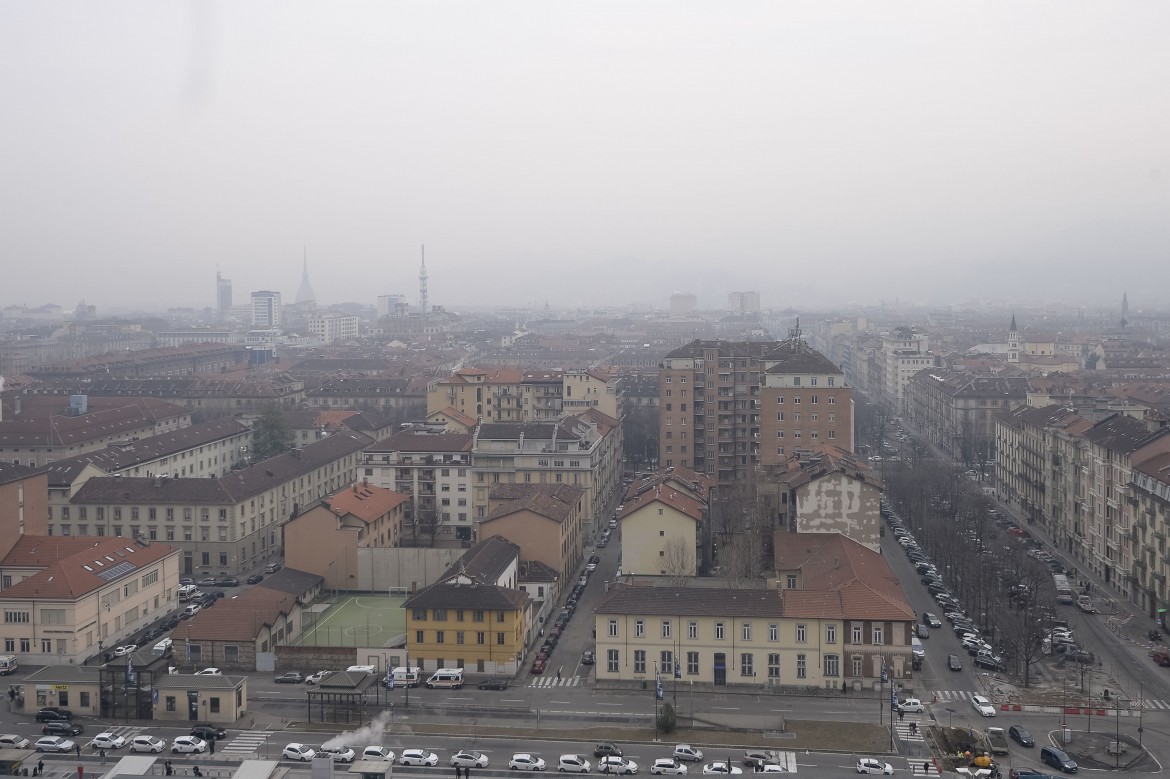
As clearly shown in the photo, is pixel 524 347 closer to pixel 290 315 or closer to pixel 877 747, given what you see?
pixel 877 747

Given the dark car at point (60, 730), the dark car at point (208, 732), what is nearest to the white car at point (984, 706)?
the dark car at point (208, 732)

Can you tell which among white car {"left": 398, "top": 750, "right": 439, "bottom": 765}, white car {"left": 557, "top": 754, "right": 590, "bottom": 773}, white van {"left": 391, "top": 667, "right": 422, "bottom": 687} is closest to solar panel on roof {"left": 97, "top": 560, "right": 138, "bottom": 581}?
white van {"left": 391, "top": 667, "right": 422, "bottom": 687}

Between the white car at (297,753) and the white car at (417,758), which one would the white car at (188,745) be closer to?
the white car at (297,753)

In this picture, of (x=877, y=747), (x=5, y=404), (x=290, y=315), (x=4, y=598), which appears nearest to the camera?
(x=877, y=747)

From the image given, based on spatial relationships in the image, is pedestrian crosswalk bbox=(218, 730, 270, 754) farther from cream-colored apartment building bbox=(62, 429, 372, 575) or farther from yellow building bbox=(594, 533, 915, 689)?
cream-colored apartment building bbox=(62, 429, 372, 575)

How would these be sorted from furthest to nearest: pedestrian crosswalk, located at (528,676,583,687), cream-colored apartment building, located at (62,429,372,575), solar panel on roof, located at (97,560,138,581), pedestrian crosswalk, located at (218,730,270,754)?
cream-colored apartment building, located at (62,429,372,575) → solar panel on roof, located at (97,560,138,581) → pedestrian crosswalk, located at (528,676,583,687) → pedestrian crosswalk, located at (218,730,270,754)

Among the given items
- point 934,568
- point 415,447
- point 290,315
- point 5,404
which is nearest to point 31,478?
point 415,447
